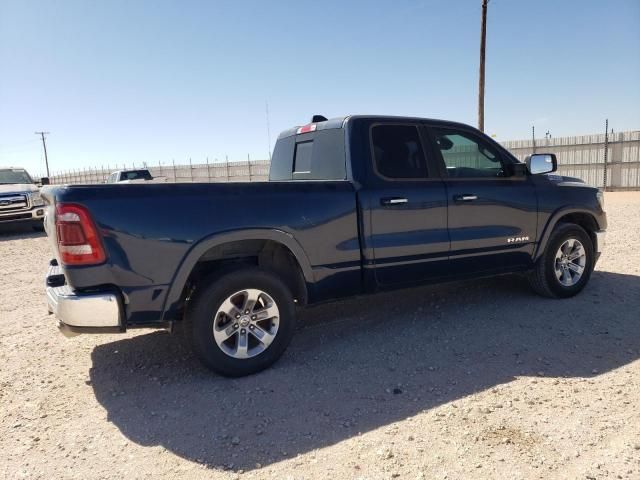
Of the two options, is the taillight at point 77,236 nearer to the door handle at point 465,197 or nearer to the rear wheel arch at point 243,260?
the rear wheel arch at point 243,260

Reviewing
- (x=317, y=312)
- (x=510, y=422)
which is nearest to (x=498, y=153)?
(x=317, y=312)

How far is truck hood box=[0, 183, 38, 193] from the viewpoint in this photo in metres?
12.4

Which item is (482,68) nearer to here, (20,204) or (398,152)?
(20,204)

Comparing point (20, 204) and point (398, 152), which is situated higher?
point (398, 152)

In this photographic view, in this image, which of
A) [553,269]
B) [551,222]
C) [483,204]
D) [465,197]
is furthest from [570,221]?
[465,197]

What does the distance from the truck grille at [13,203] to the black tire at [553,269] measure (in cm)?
1221

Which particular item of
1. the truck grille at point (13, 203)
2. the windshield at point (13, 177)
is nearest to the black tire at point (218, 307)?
the truck grille at point (13, 203)

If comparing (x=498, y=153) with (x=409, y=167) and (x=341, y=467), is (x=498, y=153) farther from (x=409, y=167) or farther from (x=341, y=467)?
(x=341, y=467)

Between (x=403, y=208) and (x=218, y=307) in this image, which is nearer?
(x=218, y=307)

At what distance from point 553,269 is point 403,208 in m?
2.13

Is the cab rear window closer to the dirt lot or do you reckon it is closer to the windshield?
the dirt lot

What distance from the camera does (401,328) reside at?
460cm

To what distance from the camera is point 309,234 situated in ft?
12.2

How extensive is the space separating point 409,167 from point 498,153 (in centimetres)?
113
